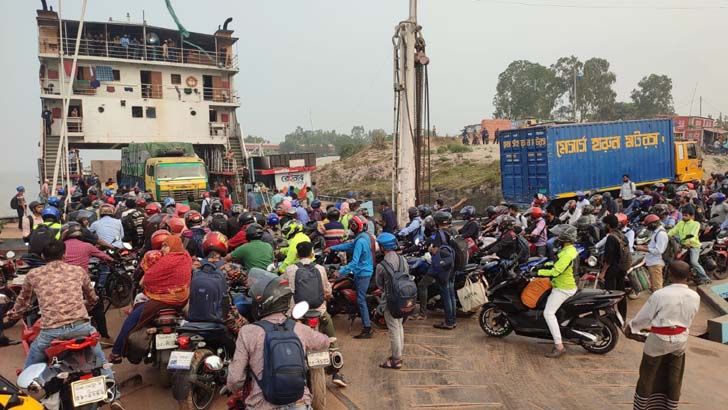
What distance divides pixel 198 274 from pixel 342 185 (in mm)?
32531

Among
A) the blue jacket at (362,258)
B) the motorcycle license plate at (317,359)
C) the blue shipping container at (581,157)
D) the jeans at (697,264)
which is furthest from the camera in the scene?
the blue shipping container at (581,157)

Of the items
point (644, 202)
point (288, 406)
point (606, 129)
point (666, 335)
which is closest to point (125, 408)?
point (288, 406)

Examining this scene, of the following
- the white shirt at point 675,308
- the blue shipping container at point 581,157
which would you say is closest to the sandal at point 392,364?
the white shirt at point 675,308

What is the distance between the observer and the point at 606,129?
19.6 meters

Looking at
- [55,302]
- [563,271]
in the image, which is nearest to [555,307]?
[563,271]

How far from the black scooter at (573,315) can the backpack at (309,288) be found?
2.69 metres

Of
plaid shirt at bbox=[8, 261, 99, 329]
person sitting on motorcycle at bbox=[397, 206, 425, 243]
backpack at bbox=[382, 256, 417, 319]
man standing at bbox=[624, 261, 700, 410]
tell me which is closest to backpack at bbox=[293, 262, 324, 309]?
backpack at bbox=[382, 256, 417, 319]

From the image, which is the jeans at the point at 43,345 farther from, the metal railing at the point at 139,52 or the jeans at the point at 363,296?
the metal railing at the point at 139,52

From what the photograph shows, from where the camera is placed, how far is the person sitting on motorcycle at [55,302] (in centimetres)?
426

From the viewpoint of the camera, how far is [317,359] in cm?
399

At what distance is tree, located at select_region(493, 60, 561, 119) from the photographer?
5878cm

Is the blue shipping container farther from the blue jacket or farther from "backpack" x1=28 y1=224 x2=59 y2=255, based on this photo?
"backpack" x1=28 y1=224 x2=59 y2=255

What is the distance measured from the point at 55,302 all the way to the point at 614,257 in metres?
6.94

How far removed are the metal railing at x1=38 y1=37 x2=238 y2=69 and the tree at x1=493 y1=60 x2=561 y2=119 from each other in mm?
38648
